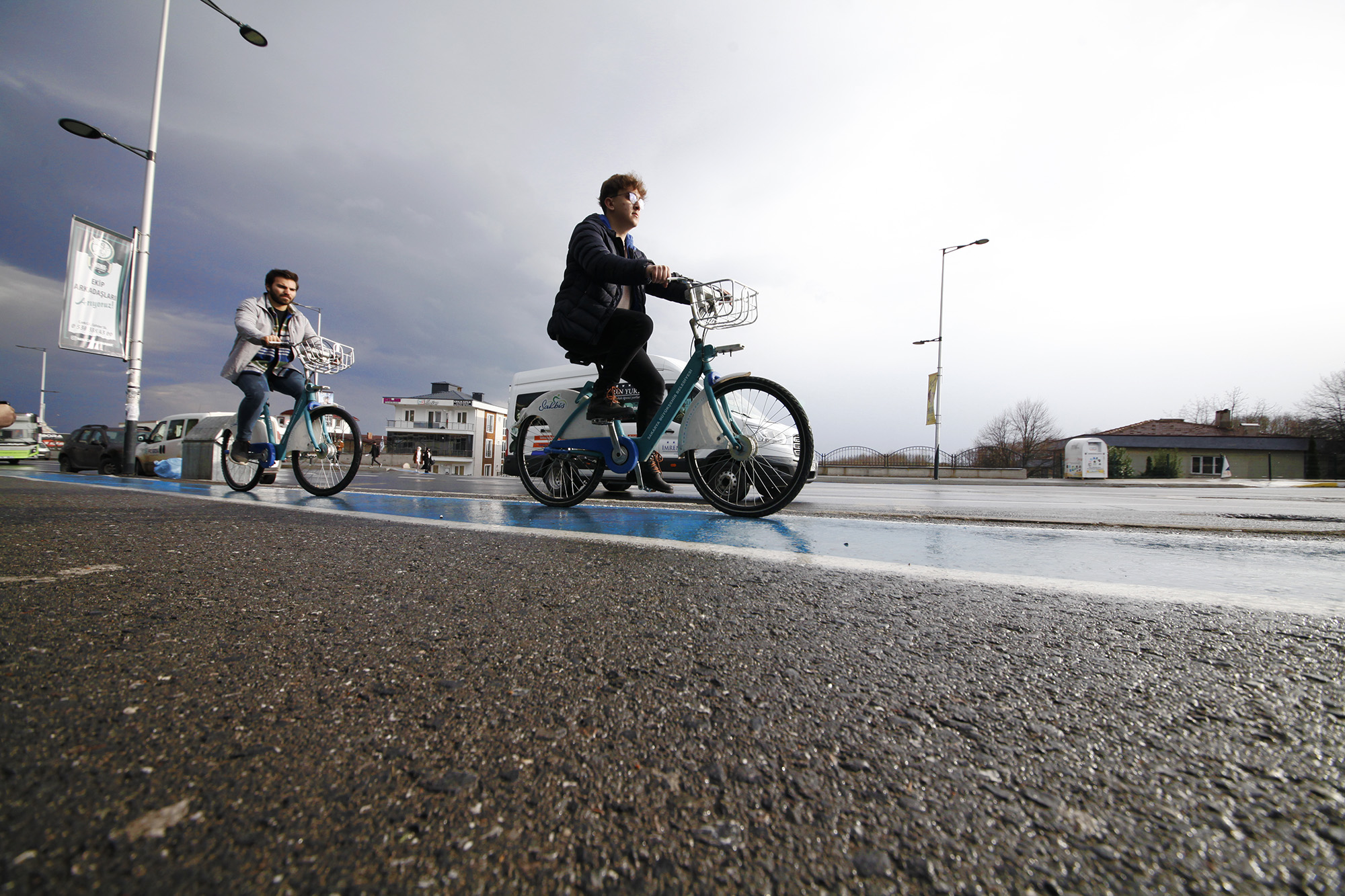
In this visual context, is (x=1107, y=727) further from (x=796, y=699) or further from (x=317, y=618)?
(x=317, y=618)

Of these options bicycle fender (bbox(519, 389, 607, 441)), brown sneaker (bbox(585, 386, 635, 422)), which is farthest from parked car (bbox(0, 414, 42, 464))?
Answer: brown sneaker (bbox(585, 386, 635, 422))

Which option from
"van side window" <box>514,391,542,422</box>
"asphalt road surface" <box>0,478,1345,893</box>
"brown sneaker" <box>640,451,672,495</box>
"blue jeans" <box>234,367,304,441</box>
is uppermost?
"van side window" <box>514,391,542,422</box>

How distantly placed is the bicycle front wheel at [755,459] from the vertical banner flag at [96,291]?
48.1 feet

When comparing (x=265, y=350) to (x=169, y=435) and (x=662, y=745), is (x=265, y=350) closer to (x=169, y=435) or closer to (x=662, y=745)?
(x=662, y=745)

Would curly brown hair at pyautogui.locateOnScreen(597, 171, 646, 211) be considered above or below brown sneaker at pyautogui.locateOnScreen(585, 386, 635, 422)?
above

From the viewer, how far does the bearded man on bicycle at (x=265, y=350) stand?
490cm

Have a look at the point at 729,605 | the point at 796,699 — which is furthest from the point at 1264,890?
the point at 729,605

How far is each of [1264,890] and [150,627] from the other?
1.56 meters

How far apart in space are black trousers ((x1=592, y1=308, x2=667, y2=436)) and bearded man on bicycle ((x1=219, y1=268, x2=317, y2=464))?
3237mm

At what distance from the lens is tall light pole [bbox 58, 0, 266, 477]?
11.0 metres

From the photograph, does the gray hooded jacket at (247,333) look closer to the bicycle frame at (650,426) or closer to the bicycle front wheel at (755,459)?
the bicycle frame at (650,426)

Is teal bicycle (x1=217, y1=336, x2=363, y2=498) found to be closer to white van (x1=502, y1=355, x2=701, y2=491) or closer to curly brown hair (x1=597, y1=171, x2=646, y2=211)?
white van (x1=502, y1=355, x2=701, y2=491)

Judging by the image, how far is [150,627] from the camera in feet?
3.46

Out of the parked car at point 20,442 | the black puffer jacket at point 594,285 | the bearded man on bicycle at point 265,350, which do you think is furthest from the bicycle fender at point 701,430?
the parked car at point 20,442
